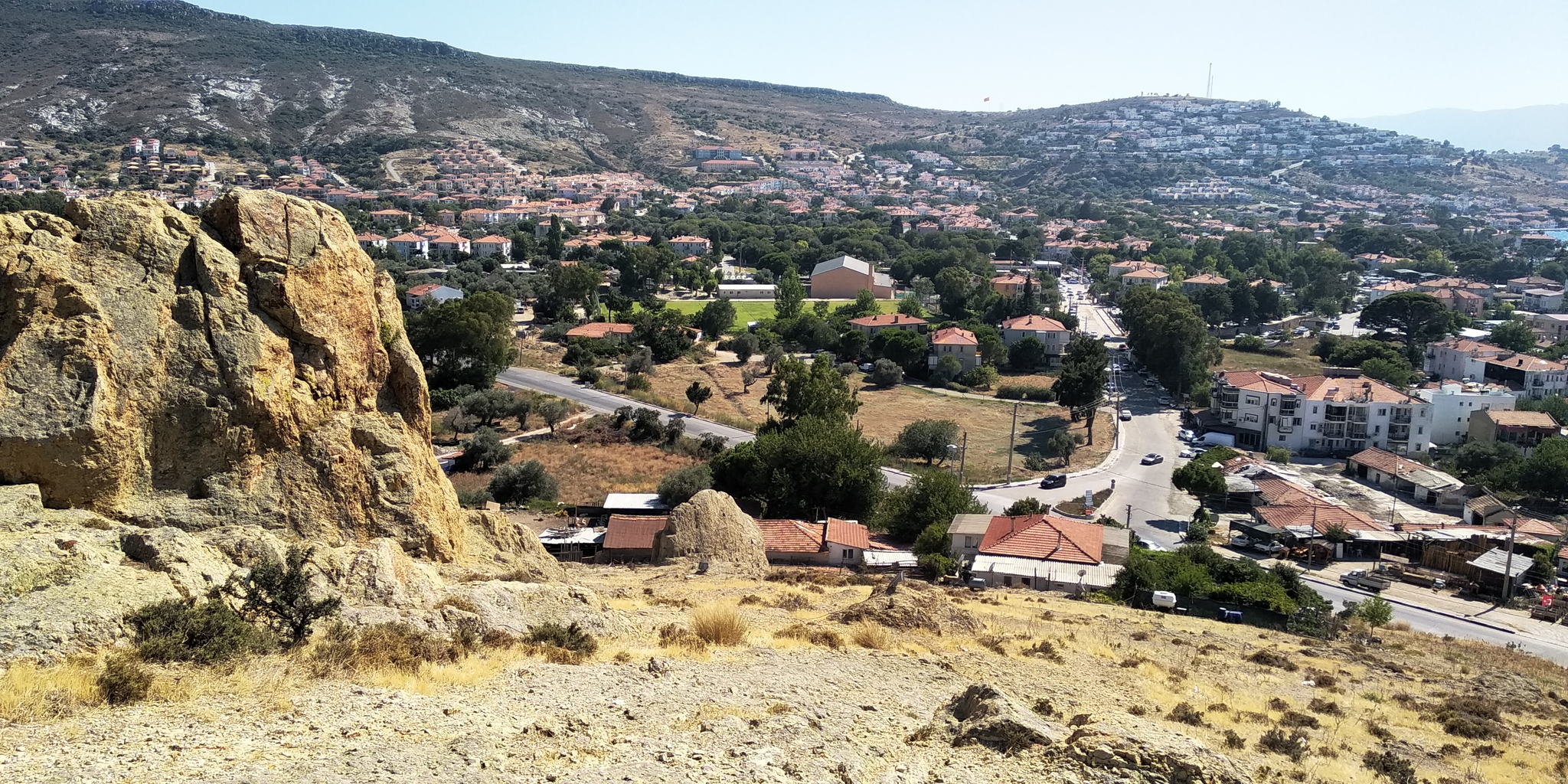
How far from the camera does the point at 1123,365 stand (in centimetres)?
6731

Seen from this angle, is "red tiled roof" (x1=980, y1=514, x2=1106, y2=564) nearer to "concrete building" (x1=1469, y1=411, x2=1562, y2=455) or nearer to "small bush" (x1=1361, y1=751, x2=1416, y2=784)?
"small bush" (x1=1361, y1=751, x2=1416, y2=784)

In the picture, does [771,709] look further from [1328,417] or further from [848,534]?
[1328,417]

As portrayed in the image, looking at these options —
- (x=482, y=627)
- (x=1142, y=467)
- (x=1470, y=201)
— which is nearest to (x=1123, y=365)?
(x=1142, y=467)

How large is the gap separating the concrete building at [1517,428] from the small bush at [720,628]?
45.3 m

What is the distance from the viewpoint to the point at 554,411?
142 feet

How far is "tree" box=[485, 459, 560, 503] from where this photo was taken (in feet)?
105

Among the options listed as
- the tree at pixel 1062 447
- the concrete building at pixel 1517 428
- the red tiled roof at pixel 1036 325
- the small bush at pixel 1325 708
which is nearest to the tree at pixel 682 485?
the small bush at pixel 1325 708

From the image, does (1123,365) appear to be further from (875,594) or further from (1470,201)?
(1470,201)

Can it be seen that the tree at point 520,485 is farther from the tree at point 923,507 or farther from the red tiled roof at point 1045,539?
the red tiled roof at point 1045,539

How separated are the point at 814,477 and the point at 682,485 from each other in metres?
3.89

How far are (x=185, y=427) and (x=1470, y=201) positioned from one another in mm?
217027

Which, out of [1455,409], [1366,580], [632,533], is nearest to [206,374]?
[632,533]

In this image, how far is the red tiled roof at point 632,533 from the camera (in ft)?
77.2

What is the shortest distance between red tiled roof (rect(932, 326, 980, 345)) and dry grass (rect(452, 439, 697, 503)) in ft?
89.5
